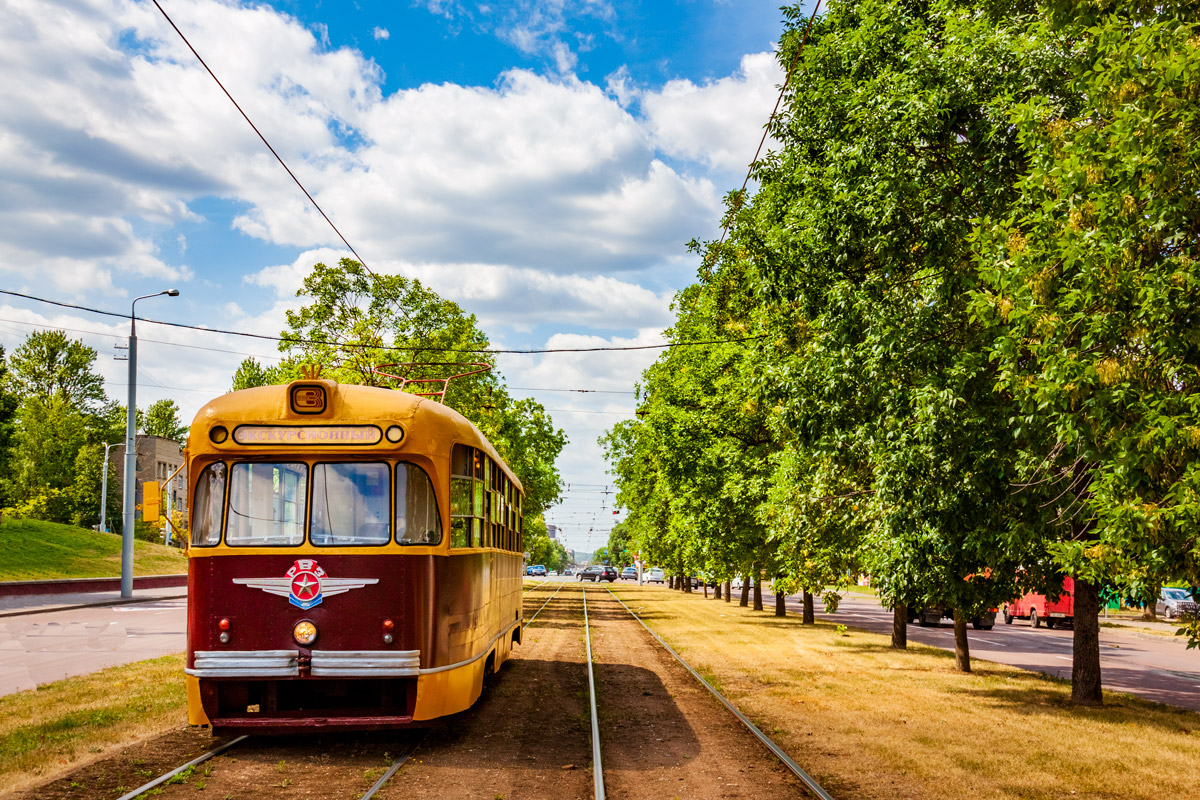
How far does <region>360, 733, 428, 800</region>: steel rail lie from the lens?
24.9ft

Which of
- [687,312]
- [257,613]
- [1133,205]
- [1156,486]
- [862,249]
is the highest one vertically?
[687,312]

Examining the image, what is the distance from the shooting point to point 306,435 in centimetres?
895

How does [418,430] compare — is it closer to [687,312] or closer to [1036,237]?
[1036,237]

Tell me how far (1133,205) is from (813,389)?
20.4ft

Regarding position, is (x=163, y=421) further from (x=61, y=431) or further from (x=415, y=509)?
(x=415, y=509)

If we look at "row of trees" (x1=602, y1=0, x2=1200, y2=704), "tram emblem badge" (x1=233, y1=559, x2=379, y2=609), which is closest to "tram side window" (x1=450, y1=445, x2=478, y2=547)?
"tram emblem badge" (x1=233, y1=559, x2=379, y2=609)

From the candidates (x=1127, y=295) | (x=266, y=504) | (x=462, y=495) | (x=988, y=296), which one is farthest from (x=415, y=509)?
(x=1127, y=295)

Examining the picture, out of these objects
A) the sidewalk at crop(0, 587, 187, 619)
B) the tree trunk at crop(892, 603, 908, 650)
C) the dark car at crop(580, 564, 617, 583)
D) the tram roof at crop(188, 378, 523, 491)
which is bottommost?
the dark car at crop(580, 564, 617, 583)

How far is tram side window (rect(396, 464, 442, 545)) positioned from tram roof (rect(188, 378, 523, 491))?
14.6 inches

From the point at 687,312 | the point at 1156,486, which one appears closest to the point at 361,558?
the point at 1156,486

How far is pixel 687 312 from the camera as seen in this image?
3991 cm

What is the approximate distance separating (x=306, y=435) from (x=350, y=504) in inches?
28.6

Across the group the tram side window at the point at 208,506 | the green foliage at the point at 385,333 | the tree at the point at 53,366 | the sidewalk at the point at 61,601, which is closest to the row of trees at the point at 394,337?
the green foliage at the point at 385,333

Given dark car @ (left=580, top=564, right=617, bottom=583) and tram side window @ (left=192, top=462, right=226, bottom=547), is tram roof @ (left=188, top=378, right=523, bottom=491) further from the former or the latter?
dark car @ (left=580, top=564, right=617, bottom=583)
